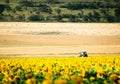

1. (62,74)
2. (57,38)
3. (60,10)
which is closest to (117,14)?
(60,10)

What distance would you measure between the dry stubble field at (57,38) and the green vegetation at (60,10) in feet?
21.2

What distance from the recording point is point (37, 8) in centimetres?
7125

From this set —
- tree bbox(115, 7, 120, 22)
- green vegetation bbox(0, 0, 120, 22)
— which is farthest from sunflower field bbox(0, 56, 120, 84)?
tree bbox(115, 7, 120, 22)

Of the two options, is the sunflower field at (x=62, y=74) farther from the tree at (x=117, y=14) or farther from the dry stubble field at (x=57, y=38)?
the tree at (x=117, y=14)

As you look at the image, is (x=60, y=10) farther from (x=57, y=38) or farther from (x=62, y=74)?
(x=62, y=74)

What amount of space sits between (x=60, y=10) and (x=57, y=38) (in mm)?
25160

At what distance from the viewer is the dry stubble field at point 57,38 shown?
36.6m

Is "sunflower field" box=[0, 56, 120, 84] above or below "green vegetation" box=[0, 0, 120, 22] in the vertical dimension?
above

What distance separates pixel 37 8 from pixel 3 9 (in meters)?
6.68

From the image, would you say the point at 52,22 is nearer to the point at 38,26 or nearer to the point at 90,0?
the point at 38,26

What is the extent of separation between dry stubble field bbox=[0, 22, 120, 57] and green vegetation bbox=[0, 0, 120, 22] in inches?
254

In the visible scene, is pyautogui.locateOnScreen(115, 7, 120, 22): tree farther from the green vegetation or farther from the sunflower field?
the sunflower field

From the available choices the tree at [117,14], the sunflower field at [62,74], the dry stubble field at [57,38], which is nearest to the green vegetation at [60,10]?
the tree at [117,14]

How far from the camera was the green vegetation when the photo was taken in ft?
217
